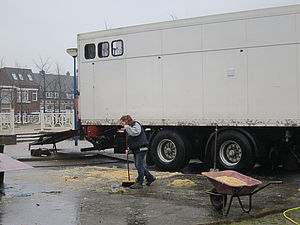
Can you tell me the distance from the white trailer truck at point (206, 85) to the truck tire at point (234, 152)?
0.08 feet

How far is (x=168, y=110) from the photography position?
39.7 feet

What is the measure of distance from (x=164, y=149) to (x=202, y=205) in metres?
4.84

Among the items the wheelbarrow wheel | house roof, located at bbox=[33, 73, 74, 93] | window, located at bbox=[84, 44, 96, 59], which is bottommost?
the wheelbarrow wheel

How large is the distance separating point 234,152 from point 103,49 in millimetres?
5170

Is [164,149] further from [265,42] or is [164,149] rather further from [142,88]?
[265,42]

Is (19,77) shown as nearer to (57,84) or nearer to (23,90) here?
(23,90)

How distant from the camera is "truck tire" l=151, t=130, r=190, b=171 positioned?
11.9 meters

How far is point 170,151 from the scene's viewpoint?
1226cm

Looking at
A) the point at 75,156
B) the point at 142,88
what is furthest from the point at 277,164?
the point at 75,156

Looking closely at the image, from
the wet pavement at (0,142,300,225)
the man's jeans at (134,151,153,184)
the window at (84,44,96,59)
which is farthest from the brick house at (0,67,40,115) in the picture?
the man's jeans at (134,151,153,184)

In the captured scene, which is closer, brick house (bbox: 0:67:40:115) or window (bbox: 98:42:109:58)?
window (bbox: 98:42:109:58)

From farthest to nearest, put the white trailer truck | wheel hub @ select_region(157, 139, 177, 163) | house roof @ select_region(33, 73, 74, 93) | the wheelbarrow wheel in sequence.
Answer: house roof @ select_region(33, 73, 74, 93), wheel hub @ select_region(157, 139, 177, 163), the white trailer truck, the wheelbarrow wheel

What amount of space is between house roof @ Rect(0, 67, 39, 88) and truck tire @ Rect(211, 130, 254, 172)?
50.4 meters

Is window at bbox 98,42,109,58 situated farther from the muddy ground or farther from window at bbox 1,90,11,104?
window at bbox 1,90,11,104
